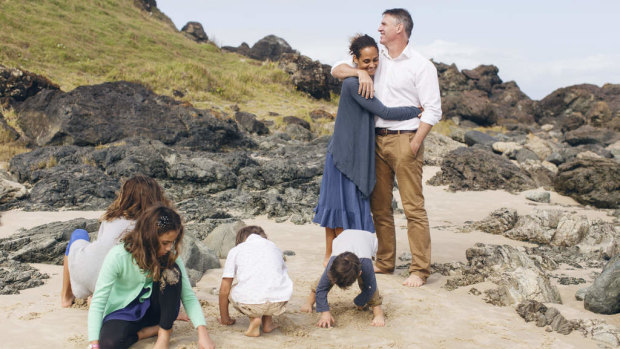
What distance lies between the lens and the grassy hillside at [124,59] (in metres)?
19.4

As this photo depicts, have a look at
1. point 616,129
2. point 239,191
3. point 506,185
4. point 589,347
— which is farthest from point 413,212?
point 616,129

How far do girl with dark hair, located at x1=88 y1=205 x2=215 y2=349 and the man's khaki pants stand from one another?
2167mm

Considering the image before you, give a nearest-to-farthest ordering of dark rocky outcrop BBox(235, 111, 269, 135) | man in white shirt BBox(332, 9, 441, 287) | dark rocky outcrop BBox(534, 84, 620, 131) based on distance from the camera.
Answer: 1. man in white shirt BBox(332, 9, 441, 287)
2. dark rocky outcrop BBox(235, 111, 269, 135)
3. dark rocky outcrop BBox(534, 84, 620, 131)

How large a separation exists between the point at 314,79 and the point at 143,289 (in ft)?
68.2

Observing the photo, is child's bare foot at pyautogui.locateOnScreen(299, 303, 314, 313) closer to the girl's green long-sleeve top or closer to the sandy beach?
the sandy beach

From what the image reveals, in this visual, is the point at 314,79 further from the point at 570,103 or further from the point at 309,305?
the point at 570,103

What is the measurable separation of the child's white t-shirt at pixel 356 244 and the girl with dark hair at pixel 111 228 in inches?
48.9

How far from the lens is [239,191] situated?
9633 mm

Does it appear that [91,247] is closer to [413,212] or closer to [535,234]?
[413,212]

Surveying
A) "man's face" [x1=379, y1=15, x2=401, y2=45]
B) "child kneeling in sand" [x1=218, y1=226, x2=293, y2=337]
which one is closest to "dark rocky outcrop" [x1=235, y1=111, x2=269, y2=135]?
"man's face" [x1=379, y1=15, x2=401, y2=45]

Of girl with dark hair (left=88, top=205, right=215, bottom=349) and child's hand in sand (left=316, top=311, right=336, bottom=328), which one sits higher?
girl with dark hair (left=88, top=205, right=215, bottom=349)

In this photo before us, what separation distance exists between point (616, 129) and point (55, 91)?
88.4 ft

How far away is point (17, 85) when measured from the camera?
14.2m

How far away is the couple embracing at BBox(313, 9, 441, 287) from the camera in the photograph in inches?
180
